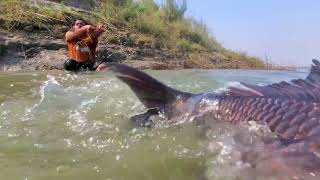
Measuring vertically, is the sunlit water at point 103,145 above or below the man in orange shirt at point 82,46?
below

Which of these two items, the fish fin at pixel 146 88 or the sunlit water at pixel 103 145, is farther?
the fish fin at pixel 146 88

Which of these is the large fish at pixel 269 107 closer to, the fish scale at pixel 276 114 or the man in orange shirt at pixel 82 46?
the fish scale at pixel 276 114

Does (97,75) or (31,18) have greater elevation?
(31,18)

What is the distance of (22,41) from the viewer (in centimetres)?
1188

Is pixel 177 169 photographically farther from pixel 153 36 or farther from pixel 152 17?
pixel 152 17

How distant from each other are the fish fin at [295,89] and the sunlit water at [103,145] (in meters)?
0.23

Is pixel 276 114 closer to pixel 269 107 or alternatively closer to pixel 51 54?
pixel 269 107

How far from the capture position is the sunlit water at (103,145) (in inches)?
118

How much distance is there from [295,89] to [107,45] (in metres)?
9.94

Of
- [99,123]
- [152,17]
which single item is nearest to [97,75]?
[99,123]

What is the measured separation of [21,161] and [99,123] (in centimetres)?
139

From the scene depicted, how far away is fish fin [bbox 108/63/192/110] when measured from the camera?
3734mm

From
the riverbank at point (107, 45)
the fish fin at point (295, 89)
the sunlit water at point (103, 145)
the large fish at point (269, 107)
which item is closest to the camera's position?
the large fish at point (269, 107)

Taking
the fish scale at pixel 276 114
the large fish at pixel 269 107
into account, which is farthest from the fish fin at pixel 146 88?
the fish scale at pixel 276 114
